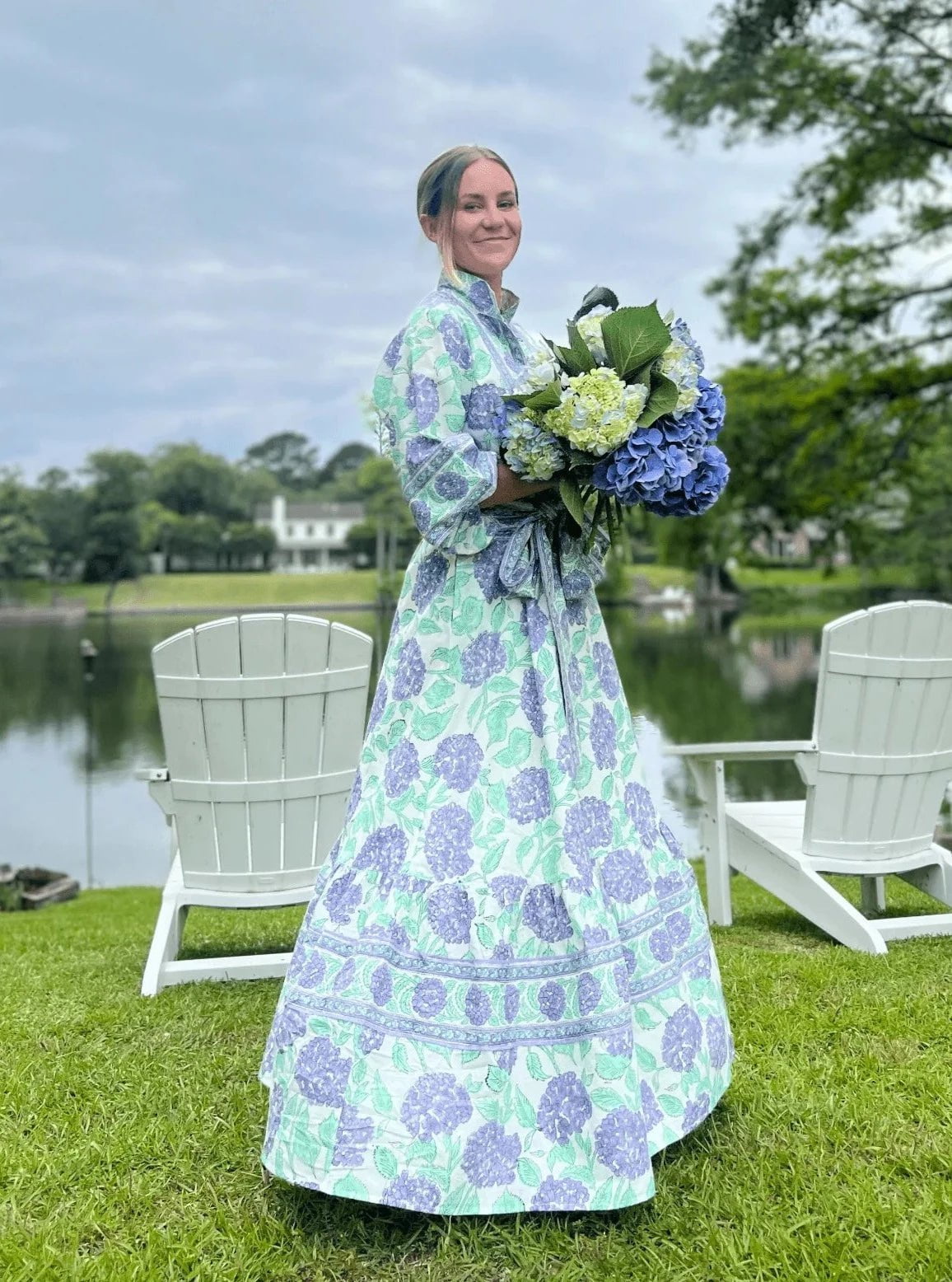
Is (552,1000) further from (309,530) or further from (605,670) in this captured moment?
(309,530)

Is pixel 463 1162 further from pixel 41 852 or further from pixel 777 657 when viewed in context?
pixel 777 657

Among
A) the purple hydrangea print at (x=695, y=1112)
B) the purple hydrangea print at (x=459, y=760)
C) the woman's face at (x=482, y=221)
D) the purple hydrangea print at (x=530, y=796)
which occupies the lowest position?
the purple hydrangea print at (x=695, y=1112)

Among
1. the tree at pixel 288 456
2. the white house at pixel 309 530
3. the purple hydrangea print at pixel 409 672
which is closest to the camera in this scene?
the purple hydrangea print at pixel 409 672

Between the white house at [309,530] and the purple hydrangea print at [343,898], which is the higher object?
the purple hydrangea print at [343,898]

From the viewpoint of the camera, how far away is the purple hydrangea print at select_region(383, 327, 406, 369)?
223 cm

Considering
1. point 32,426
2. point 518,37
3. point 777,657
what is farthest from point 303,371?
point 777,657

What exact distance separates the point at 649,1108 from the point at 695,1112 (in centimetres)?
14

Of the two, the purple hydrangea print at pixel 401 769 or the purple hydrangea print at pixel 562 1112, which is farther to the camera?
the purple hydrangea print at pixel 401 769

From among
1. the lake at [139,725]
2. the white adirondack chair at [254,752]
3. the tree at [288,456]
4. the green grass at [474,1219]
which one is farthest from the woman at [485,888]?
the tree at [288,456]

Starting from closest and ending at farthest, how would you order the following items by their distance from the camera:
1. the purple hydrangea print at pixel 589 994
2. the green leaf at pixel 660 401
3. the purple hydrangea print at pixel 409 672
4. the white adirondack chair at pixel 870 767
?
the purple hydrangea print at pixel 589 994, the green leaf at pixel 660 401, the purple hydrangea print at pixel 409 672, the white adirondack chair at pixel 870 767

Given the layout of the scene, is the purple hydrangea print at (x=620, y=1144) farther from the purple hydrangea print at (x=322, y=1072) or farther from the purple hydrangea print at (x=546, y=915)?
the purple hydrangea print at (x=322, y=1072)

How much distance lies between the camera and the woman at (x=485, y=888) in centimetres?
198

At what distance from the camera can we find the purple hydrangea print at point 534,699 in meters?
2.19

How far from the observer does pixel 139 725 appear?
21.6 metres
